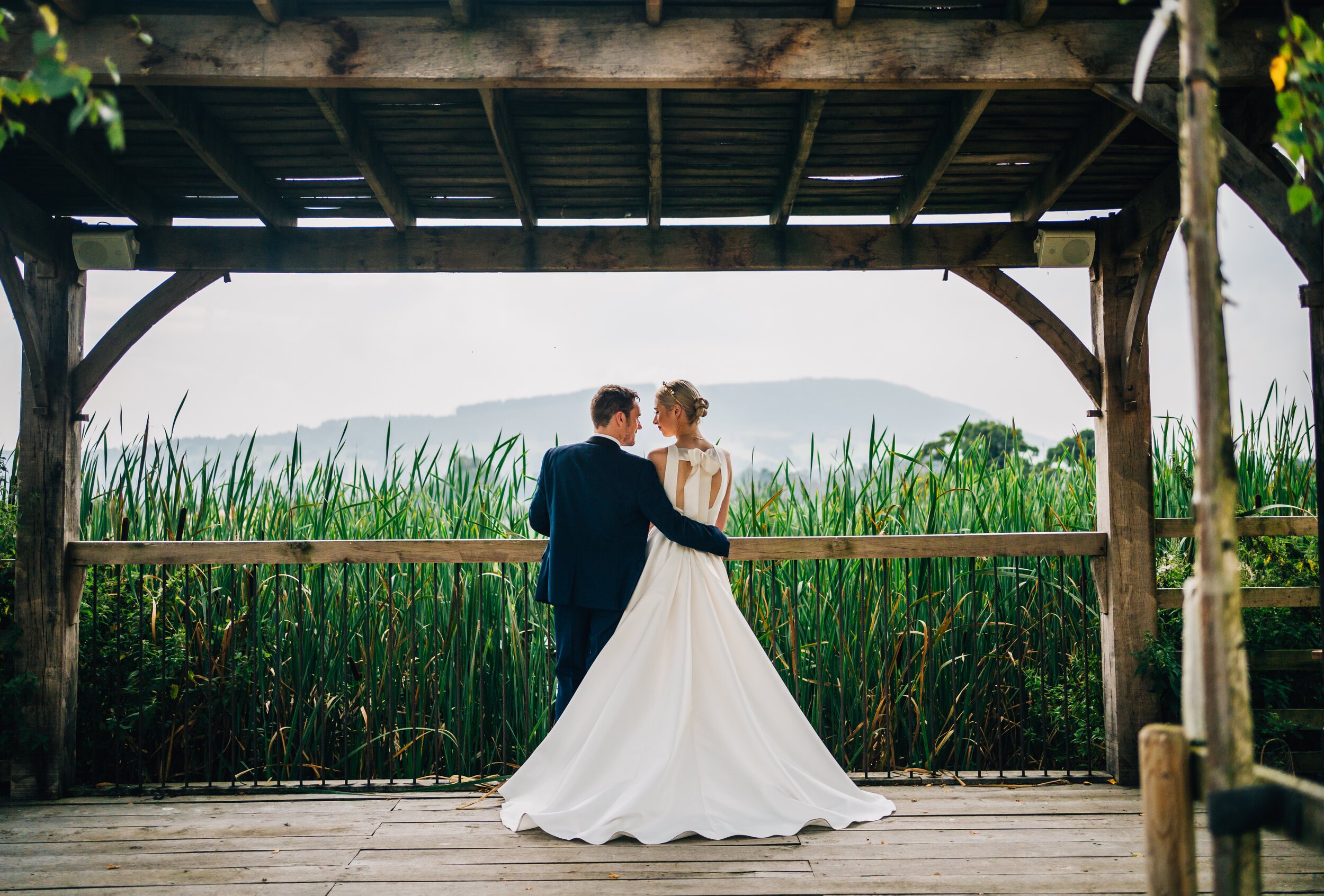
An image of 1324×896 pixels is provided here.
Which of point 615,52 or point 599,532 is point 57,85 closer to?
point 615,52

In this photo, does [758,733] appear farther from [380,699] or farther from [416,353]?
[416,353]

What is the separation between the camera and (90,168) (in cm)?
318

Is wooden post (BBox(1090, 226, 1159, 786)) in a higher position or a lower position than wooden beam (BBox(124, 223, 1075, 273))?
lower

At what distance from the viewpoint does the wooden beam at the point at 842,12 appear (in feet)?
7.63

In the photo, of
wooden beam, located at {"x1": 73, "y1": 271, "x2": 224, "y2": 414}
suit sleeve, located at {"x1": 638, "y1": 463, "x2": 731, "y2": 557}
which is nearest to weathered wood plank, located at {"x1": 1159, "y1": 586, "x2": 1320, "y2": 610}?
suit sleeve, located at {"x1": 638, "y1": 463, "x2": 731, "y2": 557}

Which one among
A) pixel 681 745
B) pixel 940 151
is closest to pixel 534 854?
pixel 681 745

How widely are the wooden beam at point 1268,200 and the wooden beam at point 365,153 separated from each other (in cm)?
230

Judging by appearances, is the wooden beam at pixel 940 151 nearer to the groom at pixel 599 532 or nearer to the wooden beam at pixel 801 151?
the wooden beam at pixel 801 151

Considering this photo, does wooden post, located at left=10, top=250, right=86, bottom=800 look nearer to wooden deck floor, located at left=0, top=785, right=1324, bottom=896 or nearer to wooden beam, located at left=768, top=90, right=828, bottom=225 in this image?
wooden deck floor, located at left=0, top=785, right=1324, bottom=896

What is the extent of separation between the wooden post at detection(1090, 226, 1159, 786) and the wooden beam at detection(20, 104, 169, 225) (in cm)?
398

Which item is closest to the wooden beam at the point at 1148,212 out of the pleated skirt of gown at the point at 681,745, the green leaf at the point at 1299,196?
the green leaf at the point at 1299,196

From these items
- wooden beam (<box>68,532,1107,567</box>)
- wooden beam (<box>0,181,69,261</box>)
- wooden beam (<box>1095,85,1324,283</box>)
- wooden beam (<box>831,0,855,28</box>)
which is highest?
wooden beam (<box>831,0,855,28</box>)

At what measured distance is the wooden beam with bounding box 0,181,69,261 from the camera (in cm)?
326

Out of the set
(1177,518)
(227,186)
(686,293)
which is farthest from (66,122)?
(686,293)
